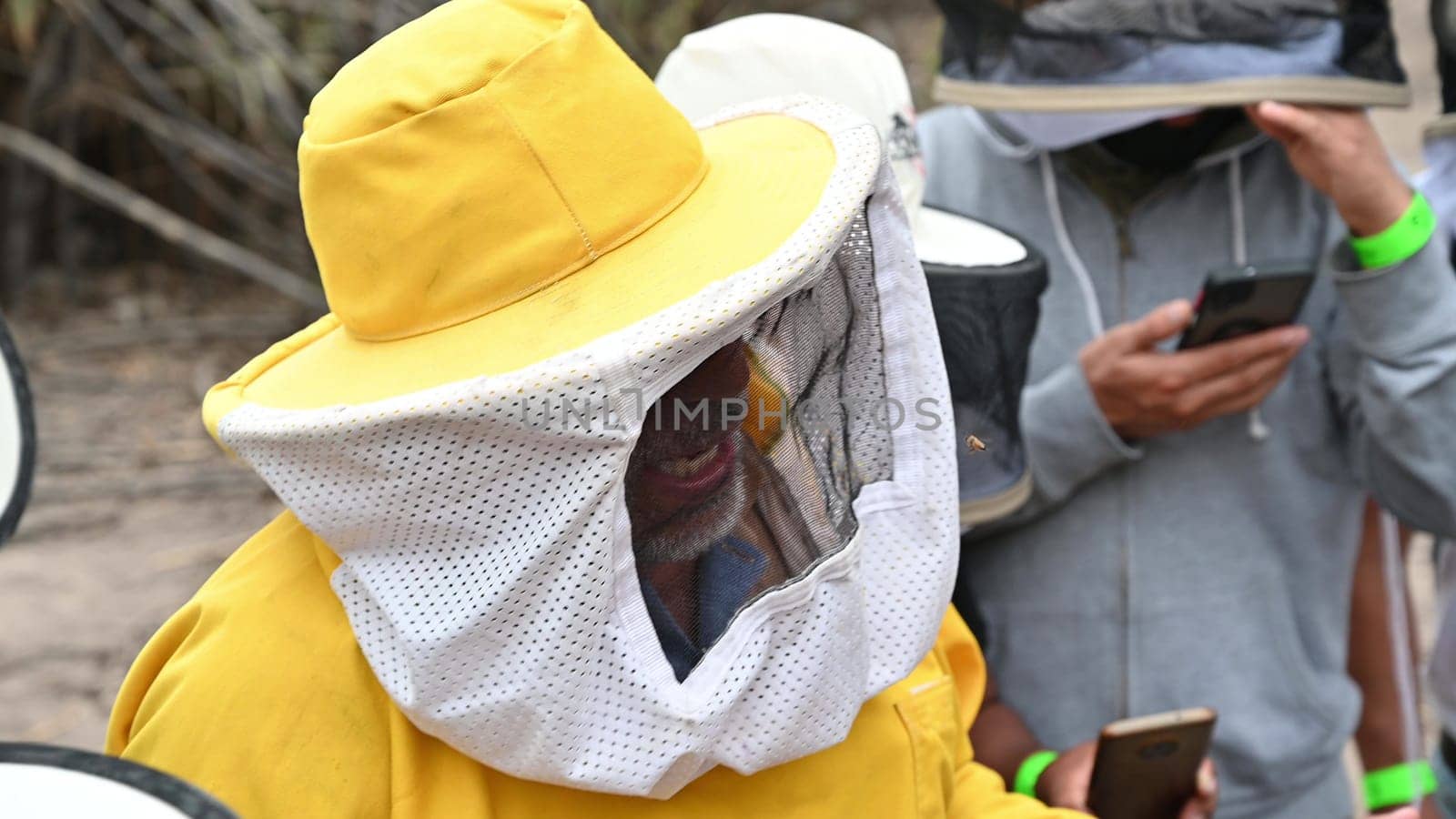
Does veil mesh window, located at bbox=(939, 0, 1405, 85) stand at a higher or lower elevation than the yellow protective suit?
higher

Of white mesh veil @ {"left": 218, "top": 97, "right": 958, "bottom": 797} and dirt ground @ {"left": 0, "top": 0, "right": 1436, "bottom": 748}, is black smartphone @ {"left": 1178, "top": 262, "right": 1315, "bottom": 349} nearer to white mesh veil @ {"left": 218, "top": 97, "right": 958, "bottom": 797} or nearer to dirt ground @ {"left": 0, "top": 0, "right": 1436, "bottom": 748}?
white mesh veil @ {"left": 218, "top": 97, "right": 958, "bottom": 797}

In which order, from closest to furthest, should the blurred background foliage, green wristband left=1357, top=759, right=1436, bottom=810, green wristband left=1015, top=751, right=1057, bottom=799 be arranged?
green wristband left=1015, top=751, right=1057, bottom=799 < green wristband left=1357, top=759, right=1436, bottom=810 < the blurred background foliage

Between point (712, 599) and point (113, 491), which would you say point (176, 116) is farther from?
point (712, 599)

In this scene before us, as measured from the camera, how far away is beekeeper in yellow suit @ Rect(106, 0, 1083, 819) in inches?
37.7

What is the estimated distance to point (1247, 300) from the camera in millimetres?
1811

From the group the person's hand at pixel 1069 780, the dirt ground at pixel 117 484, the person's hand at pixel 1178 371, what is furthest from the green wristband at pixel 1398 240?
the dirt ground at pixel 117 484

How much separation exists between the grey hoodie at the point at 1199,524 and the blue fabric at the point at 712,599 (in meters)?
0.92

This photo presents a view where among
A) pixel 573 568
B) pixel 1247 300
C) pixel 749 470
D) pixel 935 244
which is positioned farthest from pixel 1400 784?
pixel 573 568

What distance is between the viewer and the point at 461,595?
0.97 metres

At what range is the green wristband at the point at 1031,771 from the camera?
69.1 inches

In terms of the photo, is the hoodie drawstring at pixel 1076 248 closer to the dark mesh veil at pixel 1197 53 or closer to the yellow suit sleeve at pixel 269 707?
the dark mesh veil at pixel 1197 53

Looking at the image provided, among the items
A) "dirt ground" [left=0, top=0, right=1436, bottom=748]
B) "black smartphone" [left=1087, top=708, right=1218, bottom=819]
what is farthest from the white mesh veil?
"dirt ground" [left=0, top=0, right=1436, bottom=748]

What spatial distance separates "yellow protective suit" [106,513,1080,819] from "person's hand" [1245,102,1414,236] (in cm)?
115

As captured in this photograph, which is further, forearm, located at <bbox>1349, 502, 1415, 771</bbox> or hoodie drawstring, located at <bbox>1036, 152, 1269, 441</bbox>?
forearm, located at <bbox>1349, 502, 1415, 771</bbox>
